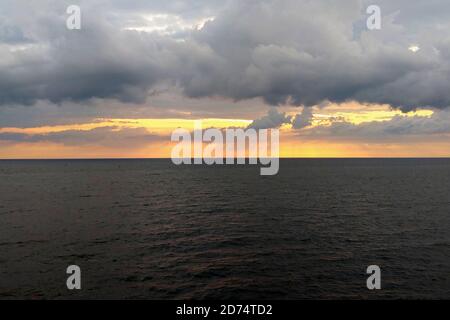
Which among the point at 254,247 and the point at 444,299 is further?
the point at 254,247

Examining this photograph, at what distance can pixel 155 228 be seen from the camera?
65938 millimetres

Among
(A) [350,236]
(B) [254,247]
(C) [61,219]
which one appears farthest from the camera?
(C) [61,219]

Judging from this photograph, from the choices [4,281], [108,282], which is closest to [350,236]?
[108,282]

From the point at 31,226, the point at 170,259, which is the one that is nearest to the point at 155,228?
the point at 170,259
